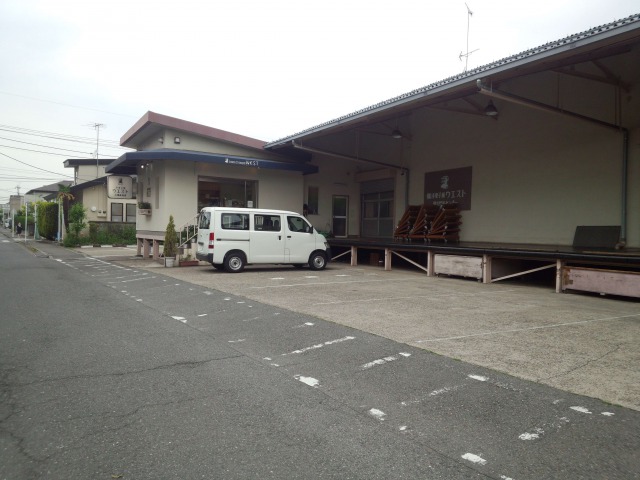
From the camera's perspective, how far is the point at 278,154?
65.6 ft

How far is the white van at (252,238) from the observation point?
44.2 feet

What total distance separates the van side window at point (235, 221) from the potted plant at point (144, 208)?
724 cm

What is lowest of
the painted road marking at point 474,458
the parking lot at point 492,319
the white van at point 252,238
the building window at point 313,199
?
the painted road marking at point 474,458

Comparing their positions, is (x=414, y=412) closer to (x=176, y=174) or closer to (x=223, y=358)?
(x=223, y=358)

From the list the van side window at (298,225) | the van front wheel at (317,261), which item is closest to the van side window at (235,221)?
the van side window at (298,225)

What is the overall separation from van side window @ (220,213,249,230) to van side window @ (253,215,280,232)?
274 mm

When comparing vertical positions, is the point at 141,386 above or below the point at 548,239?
below

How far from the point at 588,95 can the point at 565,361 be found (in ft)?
35.6

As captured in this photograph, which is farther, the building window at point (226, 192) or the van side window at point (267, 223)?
the building window at point (226, 192)

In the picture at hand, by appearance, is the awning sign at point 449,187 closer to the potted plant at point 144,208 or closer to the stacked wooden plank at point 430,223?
the stacked wooden plank at point 430,223

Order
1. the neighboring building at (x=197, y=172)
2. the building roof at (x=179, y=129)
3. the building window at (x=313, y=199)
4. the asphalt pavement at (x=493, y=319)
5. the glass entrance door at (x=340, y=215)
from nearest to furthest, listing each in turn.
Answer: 1. the asphalt pavement at (x=493, y=319)
2. the building roof at (x=179, y=129)
3. the neighboring building at (x=197, y=172)
4. the building window at (x=313, y=199)
5. the glass entrance door at (x=340, y=215)

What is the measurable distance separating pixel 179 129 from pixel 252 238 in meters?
6.25

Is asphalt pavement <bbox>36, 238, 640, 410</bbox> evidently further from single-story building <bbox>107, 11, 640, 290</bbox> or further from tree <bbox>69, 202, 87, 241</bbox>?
tree <bbox>69, 202, 87, 241</bbox>

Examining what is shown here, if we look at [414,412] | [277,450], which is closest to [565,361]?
[414,412]
